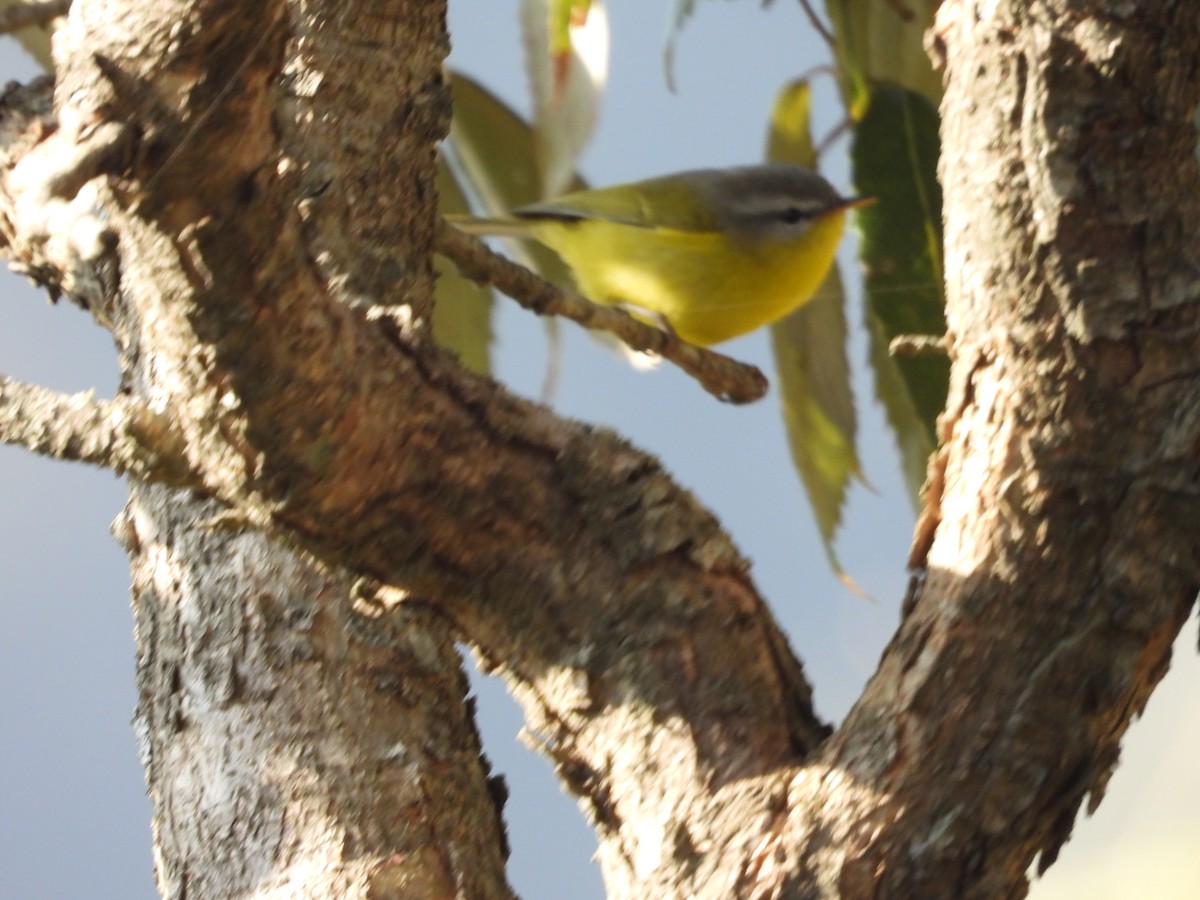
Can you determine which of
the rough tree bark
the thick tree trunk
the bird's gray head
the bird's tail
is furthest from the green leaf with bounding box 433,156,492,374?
the thick tree trunk

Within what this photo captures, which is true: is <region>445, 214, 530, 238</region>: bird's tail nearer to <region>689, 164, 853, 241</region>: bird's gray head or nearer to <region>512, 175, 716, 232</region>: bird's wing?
<region>512, 175, 716, 232</region>: bird's wing

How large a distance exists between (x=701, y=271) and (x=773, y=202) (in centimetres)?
11

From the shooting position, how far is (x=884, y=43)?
1468 millimetres

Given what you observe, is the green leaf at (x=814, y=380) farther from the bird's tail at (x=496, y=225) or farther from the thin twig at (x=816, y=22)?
the bird's tail at (x=496, y=225)

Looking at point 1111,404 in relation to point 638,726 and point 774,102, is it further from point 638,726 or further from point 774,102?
point 774,102

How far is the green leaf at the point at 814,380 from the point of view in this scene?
135 cm

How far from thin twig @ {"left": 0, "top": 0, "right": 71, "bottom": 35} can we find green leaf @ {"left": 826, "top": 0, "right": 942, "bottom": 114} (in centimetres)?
72

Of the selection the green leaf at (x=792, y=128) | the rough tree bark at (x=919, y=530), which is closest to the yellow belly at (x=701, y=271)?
the green leaf at (x=792, y=128)

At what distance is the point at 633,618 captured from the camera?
1.94ft

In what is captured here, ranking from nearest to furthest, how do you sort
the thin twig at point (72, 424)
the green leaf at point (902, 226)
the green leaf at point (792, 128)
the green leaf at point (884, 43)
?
the thin twig at point (72, 424)
the green leaf at point (902, 226)
the green leaf at point (884, 43)
the green leaf at point (792, 128)

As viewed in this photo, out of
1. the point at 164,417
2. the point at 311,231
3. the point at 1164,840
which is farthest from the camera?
the point at 1164,840

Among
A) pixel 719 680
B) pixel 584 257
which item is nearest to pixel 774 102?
pixel 584 257

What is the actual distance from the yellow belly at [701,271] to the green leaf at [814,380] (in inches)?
1.9

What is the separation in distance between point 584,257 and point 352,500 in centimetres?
93
